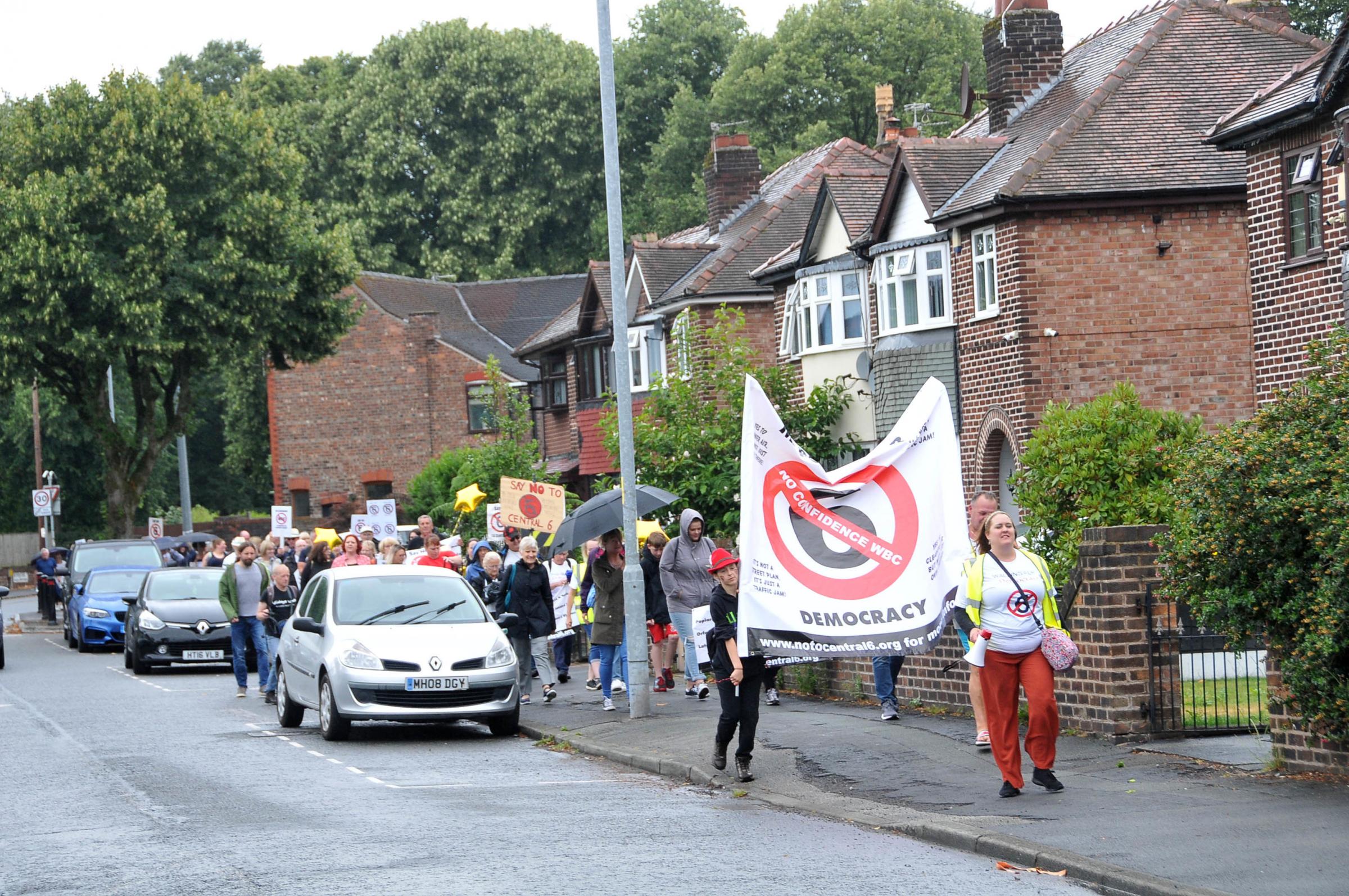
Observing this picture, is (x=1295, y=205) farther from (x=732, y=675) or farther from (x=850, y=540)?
(x=732, y=675)

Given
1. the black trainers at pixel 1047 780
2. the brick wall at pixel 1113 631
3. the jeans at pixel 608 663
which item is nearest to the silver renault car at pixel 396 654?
the jeans at pixel 608 663

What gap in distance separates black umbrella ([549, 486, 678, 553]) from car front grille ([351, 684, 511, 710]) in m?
3.45

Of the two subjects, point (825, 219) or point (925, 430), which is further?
point (825, 219)

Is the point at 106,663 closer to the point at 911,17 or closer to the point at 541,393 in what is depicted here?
the point at 541,393

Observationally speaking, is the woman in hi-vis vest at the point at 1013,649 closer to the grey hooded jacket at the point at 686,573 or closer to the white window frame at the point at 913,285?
the grey hooded jacket at the point at 686,573

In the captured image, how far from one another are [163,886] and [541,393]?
44.4 meters

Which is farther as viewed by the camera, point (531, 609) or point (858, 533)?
point (531, 609)

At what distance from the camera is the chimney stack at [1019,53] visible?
32.3 m

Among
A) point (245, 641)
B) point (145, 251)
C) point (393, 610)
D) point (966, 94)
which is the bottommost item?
point (245, 641)

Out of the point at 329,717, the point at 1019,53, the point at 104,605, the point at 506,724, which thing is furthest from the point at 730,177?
the point at 329,717

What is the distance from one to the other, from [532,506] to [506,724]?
8.78 meters

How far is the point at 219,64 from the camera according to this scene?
75.1 m

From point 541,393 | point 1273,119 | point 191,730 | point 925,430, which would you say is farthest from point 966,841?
point 541,393

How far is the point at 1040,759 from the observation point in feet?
35.1
